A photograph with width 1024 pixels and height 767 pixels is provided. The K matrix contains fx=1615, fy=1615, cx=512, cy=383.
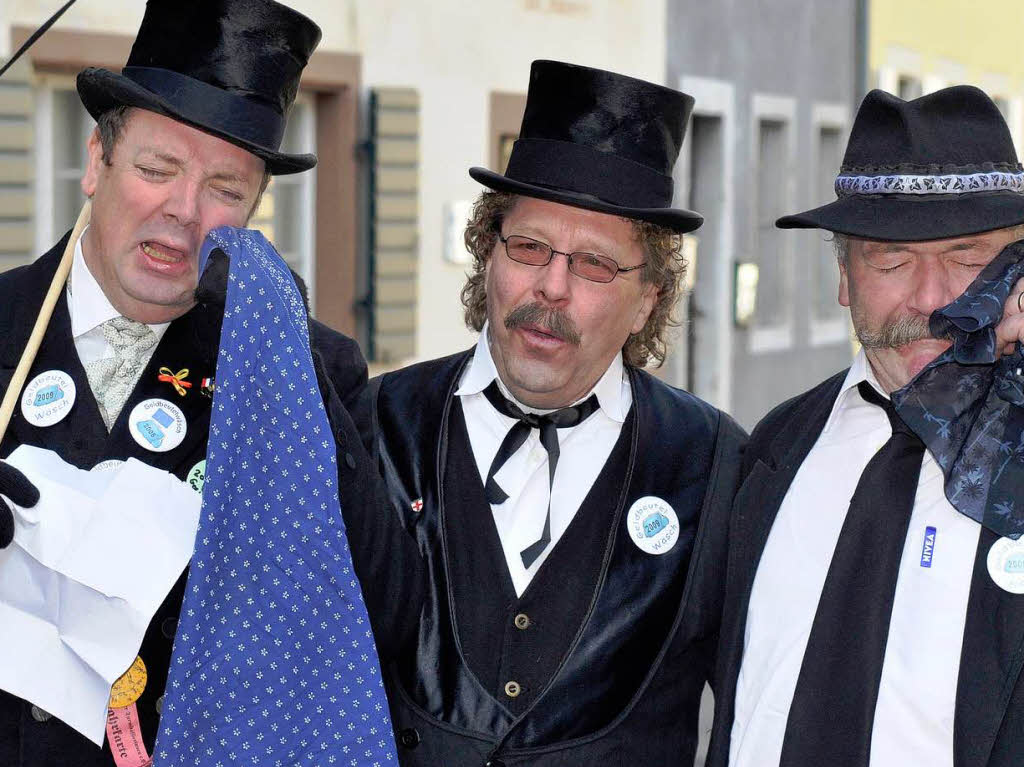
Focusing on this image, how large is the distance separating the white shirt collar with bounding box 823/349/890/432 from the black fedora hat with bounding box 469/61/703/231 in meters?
0.53

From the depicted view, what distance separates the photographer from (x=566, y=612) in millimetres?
3391

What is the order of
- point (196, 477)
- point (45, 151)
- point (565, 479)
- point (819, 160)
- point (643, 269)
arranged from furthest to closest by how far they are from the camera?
point (819, 160) < point (45, 151) < point (643, 269) < point (565, 479) < point (196, 477)

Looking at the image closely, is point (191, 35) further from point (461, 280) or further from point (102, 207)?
point (461, 280)

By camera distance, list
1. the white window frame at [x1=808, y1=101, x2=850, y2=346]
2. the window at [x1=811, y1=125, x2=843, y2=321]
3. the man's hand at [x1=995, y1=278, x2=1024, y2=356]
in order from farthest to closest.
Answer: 1. the window at [x1=811, y1=125, x2=843, y2=321]
2. the white window frame at [x1=808, y1=101, x2=850, y2=346]
3. the man's hand at [x1=995, y1=278, x2=1024, y2=356]

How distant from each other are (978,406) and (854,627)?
0.48m

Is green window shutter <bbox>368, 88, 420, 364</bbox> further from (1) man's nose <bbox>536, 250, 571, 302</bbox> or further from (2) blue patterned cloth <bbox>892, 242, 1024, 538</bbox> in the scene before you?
(2) blue patterned cloth <bbox>892, 242, 1024, 538</bbox>

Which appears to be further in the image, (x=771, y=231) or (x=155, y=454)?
(x=771, y=231)

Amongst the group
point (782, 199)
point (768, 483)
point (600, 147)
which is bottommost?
point (768, 483)

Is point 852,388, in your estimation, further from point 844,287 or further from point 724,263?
point 724,263

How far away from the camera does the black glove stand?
9.18 feet

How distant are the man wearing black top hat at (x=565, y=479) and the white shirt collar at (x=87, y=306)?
58 cm

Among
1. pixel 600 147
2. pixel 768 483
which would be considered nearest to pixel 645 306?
pixel 600 147

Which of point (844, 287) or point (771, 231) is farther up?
point (844, 287)

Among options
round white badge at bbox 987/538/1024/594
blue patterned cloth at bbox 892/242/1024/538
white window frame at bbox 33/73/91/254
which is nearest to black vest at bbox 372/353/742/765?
blue patterned cloth at bbox 892/242/1024/538
